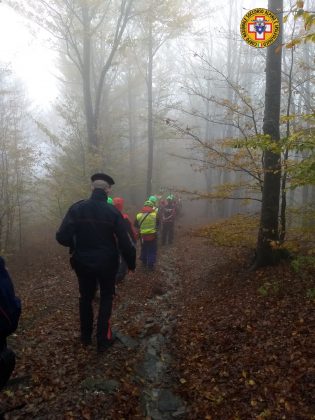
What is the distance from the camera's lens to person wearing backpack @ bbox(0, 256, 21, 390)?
8.96 ft

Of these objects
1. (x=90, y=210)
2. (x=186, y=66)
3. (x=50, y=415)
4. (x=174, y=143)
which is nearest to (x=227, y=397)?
(x=50, y=415)

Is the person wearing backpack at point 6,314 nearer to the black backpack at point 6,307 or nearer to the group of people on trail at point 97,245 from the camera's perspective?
the black backpack at point 6,307

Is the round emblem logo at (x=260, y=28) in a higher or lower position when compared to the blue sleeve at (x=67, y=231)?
higher

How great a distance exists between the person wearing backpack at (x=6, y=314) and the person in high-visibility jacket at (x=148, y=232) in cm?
767

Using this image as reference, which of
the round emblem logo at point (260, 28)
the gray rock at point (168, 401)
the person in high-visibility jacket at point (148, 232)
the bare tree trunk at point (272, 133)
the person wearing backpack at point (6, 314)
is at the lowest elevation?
the gray rock at point (168, 401)

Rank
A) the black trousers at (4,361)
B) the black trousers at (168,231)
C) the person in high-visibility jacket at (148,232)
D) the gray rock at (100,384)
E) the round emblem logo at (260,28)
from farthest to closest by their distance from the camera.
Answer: the black trousers at (168,231) < the person in high-visibility jacket at (148,232) < the round emblem logo at (260,28) < the gray rock at (100,384) < the black trousers at (4,361)

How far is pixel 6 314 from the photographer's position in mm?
2746

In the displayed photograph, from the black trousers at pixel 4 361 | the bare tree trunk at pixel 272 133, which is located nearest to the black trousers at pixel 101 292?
the black trousers at pixel 4 361

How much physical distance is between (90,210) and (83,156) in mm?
10341

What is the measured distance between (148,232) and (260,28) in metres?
6.03

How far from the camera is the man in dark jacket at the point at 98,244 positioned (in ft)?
17.0

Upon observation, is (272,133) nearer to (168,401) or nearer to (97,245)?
(97,245)

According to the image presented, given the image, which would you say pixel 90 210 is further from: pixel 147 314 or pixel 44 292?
pixel 44 292

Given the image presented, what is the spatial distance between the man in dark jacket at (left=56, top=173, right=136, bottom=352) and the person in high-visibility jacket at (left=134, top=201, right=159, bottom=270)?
5.18 meters
